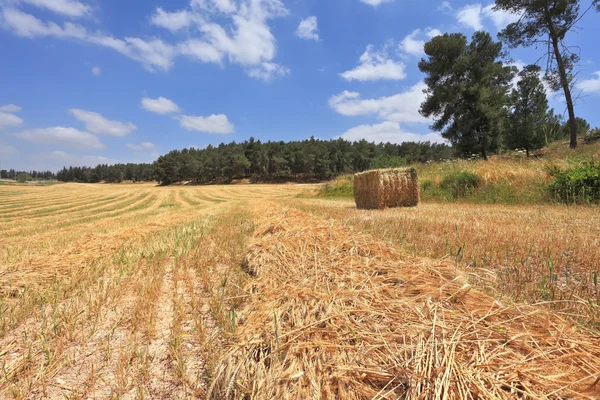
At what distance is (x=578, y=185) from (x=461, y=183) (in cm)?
412

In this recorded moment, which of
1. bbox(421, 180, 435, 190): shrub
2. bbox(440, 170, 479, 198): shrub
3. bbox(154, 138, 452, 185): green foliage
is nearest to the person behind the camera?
bbox(440, 170, 479, 198): shrub

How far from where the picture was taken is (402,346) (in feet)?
4.60

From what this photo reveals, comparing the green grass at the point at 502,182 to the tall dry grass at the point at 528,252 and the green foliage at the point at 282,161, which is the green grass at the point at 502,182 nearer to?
the tall dry grass at the point at 528,252

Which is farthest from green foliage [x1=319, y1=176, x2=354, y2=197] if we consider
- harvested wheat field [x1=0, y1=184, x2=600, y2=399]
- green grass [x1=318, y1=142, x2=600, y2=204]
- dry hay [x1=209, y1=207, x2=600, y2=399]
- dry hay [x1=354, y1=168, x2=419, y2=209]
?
dry hay [x1=209, y1=207, x2=600, y2=399]

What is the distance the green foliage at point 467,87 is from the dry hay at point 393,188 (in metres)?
15.6

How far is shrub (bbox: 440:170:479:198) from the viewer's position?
1077 centimetres

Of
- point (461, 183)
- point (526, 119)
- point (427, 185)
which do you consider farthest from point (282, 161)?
point (461, 183)

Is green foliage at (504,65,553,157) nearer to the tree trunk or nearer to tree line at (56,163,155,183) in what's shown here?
the tree trunk

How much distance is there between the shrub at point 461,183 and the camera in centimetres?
1077

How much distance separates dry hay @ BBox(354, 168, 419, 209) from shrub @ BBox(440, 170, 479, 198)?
191 cm

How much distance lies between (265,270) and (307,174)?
7213cm

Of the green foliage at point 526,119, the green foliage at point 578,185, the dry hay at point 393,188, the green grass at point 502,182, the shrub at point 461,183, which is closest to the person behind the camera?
the green foliage at point 578,185

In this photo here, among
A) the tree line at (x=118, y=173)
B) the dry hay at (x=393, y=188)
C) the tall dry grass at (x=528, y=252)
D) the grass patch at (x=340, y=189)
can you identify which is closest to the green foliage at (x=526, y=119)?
the grass patch at (x=340, y=189)

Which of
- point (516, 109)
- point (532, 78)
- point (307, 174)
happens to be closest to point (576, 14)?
point (532, 78)
